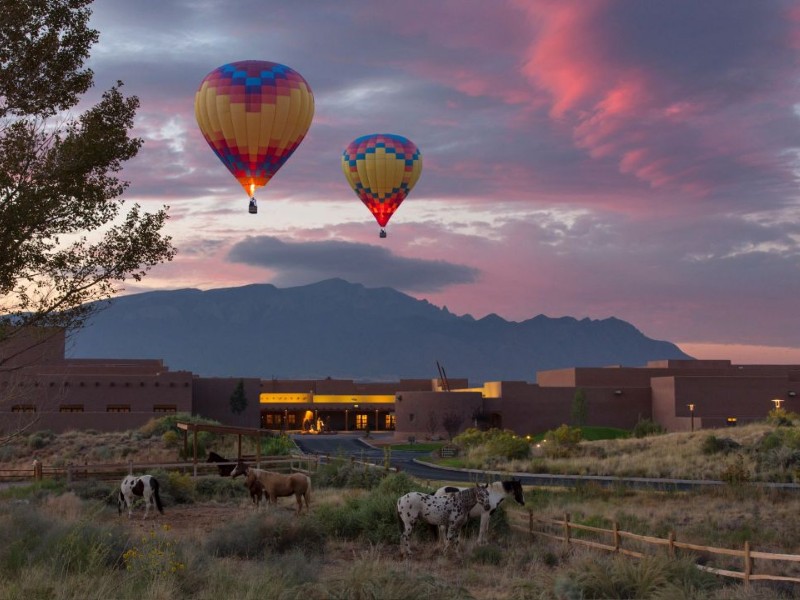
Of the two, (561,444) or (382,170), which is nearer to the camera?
(561,444)

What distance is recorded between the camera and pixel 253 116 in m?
48.4

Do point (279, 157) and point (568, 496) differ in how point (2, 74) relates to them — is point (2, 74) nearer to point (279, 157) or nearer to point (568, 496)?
point (568, 496)

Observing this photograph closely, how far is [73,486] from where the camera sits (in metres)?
33.7

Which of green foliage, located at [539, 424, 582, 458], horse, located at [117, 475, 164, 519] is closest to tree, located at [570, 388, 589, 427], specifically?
green foliage, located at [539, 424, 582, 458]

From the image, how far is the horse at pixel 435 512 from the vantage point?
68.1ft

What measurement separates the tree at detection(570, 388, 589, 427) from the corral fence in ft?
220

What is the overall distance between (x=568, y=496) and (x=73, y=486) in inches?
791

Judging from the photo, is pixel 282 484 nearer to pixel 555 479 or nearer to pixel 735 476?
pixel 555 479

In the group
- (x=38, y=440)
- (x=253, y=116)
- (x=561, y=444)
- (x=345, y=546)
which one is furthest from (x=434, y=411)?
(x=345, y=546)

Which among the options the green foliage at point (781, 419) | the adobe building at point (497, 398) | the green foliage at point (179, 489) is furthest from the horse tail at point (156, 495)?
the green foliage at point (781, 419)

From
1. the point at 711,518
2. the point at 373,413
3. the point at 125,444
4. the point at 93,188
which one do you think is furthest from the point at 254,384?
the point at 93,188

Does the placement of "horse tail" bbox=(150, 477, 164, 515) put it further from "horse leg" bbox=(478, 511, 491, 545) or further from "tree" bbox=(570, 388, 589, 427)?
"tree" bbox=(570, 388, 589, 427)

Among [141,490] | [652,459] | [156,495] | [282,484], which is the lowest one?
[652,459]

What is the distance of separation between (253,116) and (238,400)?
175 feet
